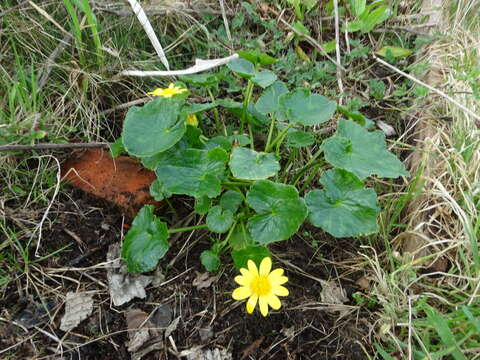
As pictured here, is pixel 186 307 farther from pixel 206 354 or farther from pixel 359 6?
pixel 359 6

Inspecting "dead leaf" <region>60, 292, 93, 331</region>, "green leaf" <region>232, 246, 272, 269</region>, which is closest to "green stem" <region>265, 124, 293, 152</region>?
"green leaf" <region>232, 246, 272, 269</region>

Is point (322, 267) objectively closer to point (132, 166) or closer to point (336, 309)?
point (336, 309)

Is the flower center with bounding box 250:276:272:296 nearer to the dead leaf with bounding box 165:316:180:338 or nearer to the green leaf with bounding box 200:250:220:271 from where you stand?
the green leaf with bounding box 200:250:220:271

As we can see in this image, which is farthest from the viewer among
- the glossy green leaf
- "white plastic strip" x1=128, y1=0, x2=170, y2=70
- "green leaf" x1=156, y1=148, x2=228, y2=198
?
the glossy green leaf

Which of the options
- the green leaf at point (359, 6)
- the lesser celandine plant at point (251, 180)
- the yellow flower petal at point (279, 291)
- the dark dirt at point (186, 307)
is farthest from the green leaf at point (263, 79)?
the green leaf at point (359, 6)

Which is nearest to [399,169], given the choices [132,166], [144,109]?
[144,109]

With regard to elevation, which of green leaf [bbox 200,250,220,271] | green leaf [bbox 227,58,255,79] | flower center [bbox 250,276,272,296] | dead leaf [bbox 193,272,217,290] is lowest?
dead leaf [bbox 193,272,217,290]

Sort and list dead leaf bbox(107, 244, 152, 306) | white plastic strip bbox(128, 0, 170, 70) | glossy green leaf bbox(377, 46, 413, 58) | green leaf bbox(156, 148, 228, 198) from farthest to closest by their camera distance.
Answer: glossy green leaf bbox(377, 46, 413, 58)
white plastic strip bbox(128, 0, 170, 70)
dead leaf bbox(107, 244, 152, 306)
green leaf bbox(156, 148, 228, 198)
